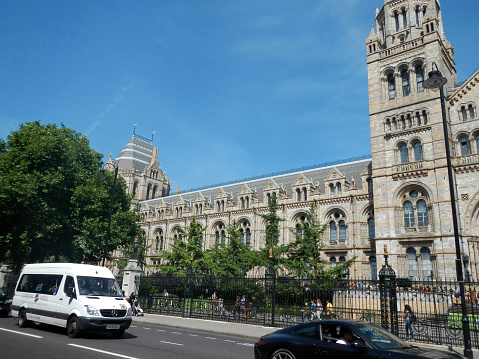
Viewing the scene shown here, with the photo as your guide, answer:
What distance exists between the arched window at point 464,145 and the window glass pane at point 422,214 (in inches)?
197

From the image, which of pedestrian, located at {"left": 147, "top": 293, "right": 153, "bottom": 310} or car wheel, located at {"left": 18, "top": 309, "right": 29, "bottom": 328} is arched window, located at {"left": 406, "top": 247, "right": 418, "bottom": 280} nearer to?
pedestrian, located at {"left": 147, "top": 293, "right": 153, "bottom": 310}

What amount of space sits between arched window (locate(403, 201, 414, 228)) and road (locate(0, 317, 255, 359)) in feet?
65.9

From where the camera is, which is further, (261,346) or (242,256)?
(242,256)

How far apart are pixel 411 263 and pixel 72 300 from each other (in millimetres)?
24630

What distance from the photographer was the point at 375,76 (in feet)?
107

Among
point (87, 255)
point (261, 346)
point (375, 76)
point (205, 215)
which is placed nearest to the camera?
point (261, 346)

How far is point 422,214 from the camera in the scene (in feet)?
91.8

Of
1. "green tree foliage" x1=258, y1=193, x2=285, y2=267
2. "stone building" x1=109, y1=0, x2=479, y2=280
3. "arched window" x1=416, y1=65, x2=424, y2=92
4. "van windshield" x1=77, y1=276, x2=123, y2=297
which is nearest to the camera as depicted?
"van windshield" x1=77, y1=276, x2=123, y2=297

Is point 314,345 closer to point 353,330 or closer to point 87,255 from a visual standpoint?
point 353,330

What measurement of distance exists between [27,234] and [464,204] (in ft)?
106

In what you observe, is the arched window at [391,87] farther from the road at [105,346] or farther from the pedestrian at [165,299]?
the road at [105,346]

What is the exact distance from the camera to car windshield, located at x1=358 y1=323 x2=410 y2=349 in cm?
621

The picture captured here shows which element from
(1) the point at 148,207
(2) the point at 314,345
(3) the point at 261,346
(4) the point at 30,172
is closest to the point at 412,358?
(2) the point at 314,345

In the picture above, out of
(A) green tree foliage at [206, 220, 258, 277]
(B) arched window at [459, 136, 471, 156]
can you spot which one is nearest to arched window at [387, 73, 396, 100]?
(B) arched window at [459, 136, 471, 156]
